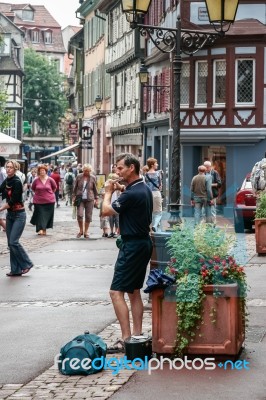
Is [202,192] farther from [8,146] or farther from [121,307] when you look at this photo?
[121,307]

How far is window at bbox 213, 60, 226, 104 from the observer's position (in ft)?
138

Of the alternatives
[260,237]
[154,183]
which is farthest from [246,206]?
[260,237]

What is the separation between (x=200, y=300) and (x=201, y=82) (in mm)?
32883

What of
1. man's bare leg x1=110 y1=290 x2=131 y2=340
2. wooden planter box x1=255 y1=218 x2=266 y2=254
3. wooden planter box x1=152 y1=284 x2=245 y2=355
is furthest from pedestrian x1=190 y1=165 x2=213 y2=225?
wooden planter box x1=152 y1=284 x2=245 y2=355

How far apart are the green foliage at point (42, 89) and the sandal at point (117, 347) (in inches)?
4405

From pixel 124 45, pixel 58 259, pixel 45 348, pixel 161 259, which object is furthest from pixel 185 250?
pixel 124 45

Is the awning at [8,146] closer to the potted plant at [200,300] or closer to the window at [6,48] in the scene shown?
the potted plant at [200,300]

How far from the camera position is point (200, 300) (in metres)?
10.4

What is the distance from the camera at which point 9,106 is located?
10794cm

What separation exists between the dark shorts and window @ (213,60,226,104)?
31553mm

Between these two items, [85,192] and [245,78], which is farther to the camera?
[245,78]

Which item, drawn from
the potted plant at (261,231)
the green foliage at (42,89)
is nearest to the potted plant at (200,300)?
the potted plant at (261,231)

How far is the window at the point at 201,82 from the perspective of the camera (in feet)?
140

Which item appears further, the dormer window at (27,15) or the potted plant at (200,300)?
the dormer window at (27,15)
